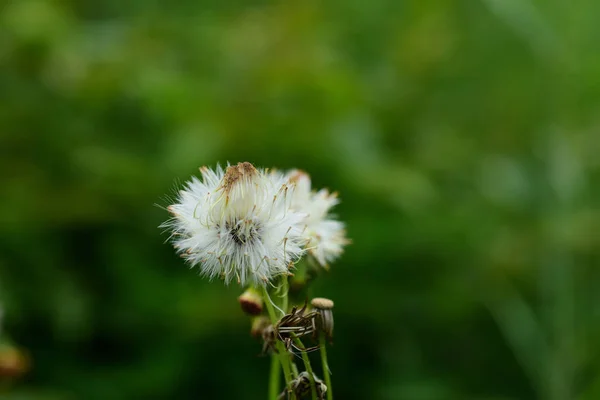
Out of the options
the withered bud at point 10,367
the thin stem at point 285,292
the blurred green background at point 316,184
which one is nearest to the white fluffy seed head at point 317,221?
the thin stem at point 285,292

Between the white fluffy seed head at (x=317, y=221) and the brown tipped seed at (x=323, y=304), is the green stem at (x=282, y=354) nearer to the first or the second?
the brown tipped seed at (x=323, y=304)

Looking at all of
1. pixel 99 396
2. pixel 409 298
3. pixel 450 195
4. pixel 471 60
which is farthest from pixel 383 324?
pixel 471 60

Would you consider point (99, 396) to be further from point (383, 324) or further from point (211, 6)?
point (211, 6)

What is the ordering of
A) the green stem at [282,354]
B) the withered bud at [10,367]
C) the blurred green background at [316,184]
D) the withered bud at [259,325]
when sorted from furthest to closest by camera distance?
the blurred green background at [316,184] < the withered bud at [10,367] < the withered bud at [259,325] < the green stem at [282,354]

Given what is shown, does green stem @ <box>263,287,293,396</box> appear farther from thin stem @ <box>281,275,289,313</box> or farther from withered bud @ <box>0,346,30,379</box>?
withered bud @ <box>0,346,30,379</box>

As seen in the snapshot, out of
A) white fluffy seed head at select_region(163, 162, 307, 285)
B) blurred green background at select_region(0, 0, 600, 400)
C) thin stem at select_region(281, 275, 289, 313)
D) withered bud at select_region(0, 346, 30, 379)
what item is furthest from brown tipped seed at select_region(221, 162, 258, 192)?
blurred green background at select_region(0, 0, 600, 400)
